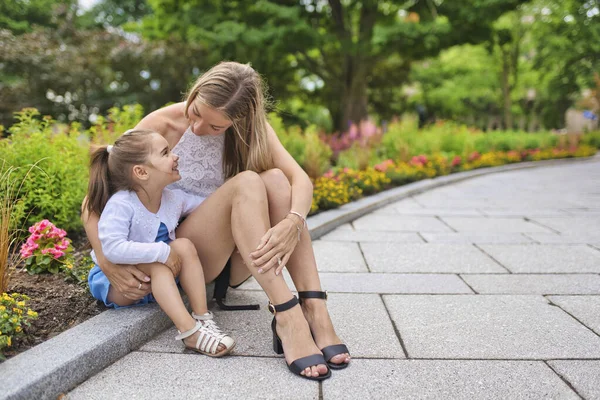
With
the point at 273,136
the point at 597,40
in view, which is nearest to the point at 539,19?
the point at 597,40

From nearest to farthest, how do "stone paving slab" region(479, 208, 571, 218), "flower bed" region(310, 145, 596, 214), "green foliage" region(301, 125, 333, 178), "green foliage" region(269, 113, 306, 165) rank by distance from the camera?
"flower bed" region(310, 145, 596, 214) → "stone paving slab" region(479, 208, 571, 218) → "green foliage" region(301, 125, 333, 178) → "green foliage" region(269, 113, 306, 165)

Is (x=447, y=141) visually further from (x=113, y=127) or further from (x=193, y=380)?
(x=193, y=380)

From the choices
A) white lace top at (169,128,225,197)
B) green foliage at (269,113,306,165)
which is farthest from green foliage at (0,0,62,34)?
white lace top at (169,128,225,197)

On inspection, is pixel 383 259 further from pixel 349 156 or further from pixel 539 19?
pixel 539 19

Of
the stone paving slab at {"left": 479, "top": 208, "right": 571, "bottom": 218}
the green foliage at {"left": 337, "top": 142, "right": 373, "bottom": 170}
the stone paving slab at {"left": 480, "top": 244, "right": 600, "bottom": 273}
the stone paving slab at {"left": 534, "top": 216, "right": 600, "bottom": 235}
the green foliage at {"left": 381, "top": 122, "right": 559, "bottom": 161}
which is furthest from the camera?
the green foliage at {"left": 381, "top": 122, "right": 559, "bottom": 161}

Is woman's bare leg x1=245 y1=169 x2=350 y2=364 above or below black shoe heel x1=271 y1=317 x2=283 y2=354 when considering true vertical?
above

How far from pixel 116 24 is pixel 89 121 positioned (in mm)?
11278

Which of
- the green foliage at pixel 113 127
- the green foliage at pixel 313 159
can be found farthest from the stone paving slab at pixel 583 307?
the green foliage at pixel 313 159

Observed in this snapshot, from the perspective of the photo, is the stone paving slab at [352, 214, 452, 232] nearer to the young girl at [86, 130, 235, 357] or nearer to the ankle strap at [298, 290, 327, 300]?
the ankle strap at [298, 290, 327, 300]

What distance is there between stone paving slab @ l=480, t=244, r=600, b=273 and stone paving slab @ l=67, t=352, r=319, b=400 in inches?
78.4

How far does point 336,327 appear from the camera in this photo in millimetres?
2211

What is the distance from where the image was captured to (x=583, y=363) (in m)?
1.82

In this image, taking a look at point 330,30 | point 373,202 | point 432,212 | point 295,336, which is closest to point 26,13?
point 330,30

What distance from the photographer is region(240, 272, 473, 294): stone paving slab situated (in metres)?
2.72
